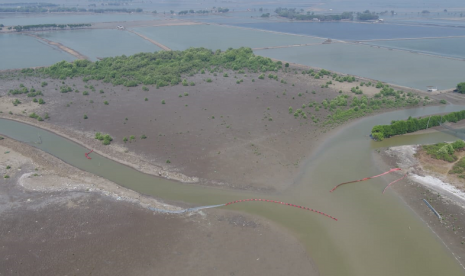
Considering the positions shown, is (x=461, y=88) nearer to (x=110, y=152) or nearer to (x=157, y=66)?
(x=157, y=66)

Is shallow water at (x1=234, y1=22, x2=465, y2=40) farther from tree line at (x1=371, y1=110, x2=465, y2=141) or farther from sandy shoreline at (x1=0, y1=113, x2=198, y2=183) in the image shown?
sandy shoreline at (x1=0, y1=113, x2=198, y2=183)

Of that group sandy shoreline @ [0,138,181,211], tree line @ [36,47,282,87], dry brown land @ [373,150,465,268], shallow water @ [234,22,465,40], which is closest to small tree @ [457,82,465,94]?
tree line @ [36,47,282,87]

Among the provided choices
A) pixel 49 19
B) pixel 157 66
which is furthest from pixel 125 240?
pixel 49 19

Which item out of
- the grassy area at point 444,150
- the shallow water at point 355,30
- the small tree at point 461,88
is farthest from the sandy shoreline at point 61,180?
the shallow water at point 355,30

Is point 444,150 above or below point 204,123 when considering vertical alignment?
above

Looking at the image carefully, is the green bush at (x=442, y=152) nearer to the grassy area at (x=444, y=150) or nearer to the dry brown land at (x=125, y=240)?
the grassy area at (x=444, y=150)
